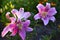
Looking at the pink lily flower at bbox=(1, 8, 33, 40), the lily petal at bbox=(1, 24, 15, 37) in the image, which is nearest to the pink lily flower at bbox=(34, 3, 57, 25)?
the pink lily flower at bbox=(1, 8, 33, 40)

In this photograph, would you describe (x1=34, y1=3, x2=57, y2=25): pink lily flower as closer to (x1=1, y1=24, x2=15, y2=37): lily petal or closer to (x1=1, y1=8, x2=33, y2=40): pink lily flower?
(x1=1, y1=8, x2=33, y2=40): pink lily flower

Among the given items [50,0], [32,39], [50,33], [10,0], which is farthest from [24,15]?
[50,0]

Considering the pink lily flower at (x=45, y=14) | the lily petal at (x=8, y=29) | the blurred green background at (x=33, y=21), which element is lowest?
the blurred green background at (x=33, y=21)

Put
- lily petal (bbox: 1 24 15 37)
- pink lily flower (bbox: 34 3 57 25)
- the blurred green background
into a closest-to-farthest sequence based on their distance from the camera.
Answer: lily petal (bbox: 1 24 15 37)
pink lily flower (bbox: 34 3 57 25)
the blurred green background

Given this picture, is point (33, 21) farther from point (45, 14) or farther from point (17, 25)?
point (17, 25)

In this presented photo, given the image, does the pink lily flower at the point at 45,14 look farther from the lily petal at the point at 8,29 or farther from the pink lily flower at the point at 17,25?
the lily petal at the point at 8,29

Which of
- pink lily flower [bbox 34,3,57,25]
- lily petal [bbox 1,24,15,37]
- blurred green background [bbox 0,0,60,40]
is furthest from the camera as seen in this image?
blurred green background [bbox 0,0,60,40]

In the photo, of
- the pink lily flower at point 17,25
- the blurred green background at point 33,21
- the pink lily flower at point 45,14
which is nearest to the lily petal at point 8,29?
the pink lily flower at point 17,25

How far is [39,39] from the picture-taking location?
8.63 feet

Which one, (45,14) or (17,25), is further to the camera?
(45,14)

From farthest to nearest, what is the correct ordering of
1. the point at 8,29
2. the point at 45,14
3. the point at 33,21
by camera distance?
the point at 33,21
the point at 45,14
the point at 8,29

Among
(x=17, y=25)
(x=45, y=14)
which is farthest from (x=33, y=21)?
(x=17, y=25)

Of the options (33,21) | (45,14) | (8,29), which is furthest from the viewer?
(33,21)

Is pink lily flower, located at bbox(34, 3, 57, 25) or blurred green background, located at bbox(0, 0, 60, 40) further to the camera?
blurred green background, located at bbox(0, 0, 60, 40)
